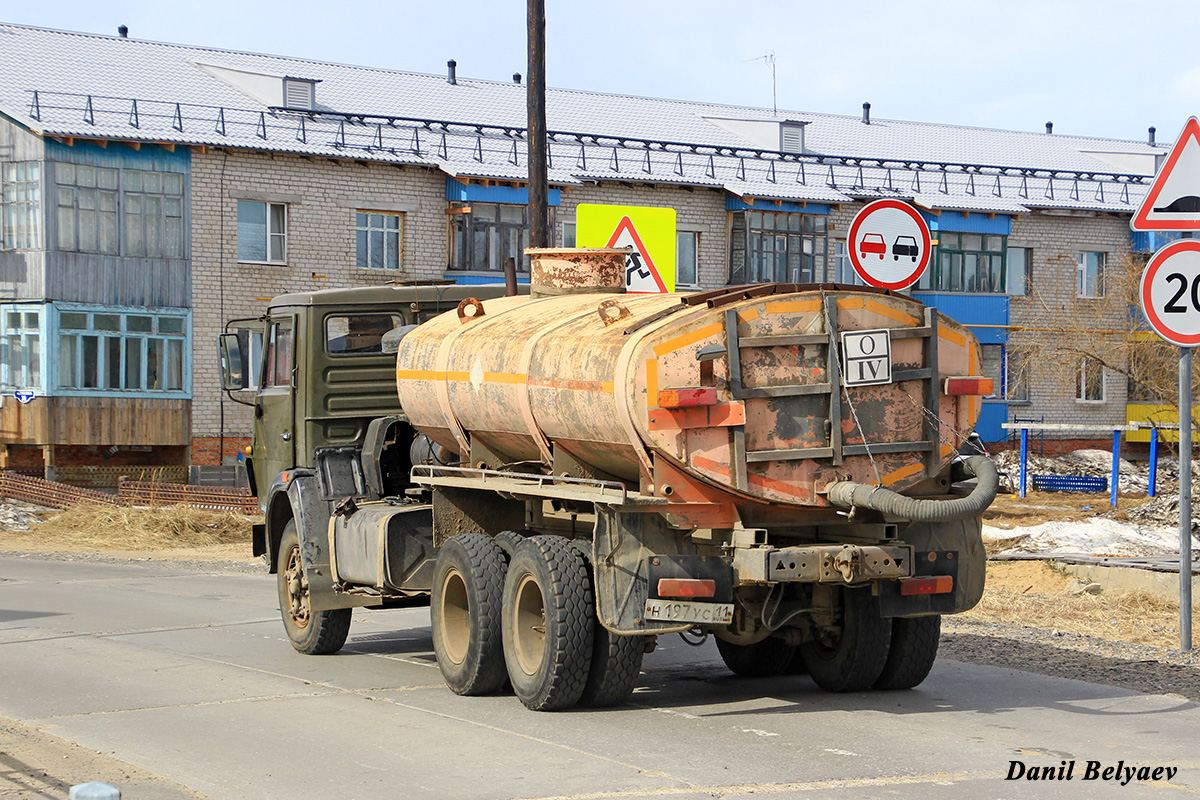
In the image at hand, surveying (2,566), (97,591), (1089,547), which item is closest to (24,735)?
(97,591)

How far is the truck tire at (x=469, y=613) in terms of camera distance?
9.45 m

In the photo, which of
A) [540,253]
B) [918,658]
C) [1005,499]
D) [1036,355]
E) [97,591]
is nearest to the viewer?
[918,658]

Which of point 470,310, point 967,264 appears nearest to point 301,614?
point 470,310

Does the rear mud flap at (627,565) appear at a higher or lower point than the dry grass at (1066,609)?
higher

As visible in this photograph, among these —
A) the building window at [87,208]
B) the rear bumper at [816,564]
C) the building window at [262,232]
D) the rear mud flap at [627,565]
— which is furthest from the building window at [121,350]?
the rear bumper at [816,564]

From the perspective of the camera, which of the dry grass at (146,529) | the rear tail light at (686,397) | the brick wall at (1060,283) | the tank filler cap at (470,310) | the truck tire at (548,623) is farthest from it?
the brick wall at (1060,283)

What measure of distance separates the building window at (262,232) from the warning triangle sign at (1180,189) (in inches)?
1117

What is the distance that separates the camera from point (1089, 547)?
20.9 metres

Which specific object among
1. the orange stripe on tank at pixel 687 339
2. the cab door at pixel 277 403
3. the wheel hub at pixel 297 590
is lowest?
the wheel hub at pixel 297 590

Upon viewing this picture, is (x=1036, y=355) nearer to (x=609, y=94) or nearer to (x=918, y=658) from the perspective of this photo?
(x=609, y=94)

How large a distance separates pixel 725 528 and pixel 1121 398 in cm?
4304

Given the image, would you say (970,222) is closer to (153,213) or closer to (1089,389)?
(1089,389)

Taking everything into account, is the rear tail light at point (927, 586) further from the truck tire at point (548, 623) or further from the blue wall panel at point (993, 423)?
the blue wall panel at point (993, 423)

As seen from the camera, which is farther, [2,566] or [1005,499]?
[1005,499]
